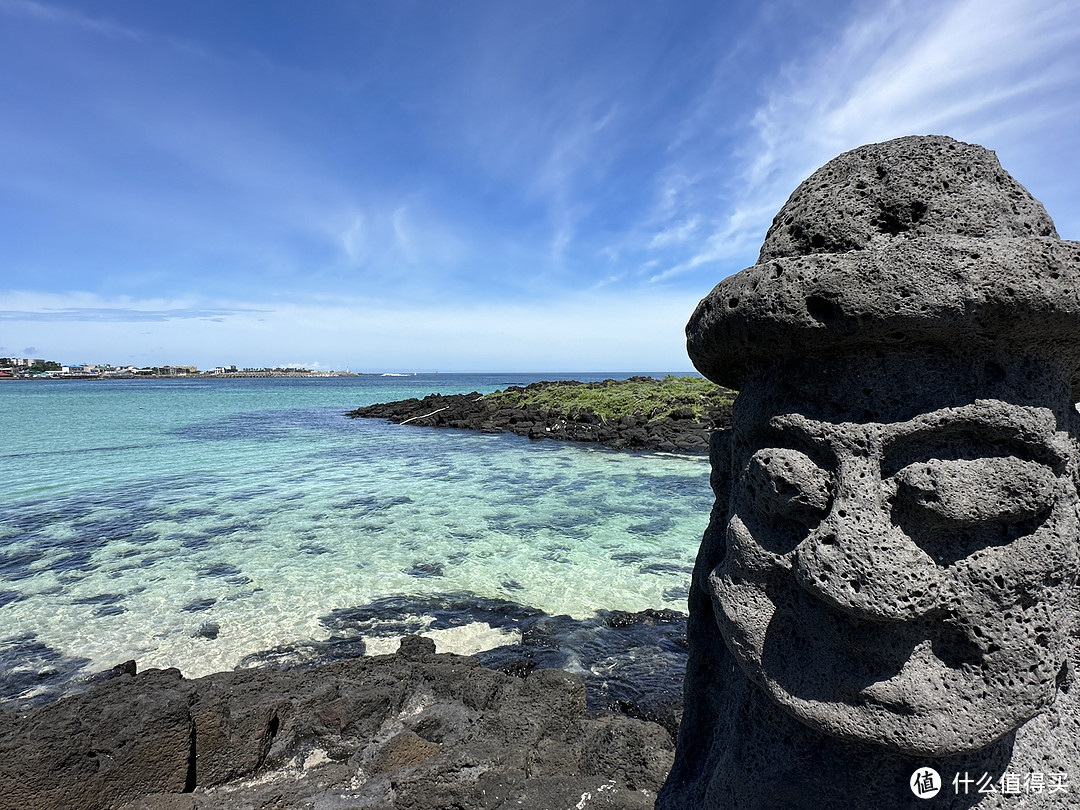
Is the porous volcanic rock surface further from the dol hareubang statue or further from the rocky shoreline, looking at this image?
the rocky shoreline

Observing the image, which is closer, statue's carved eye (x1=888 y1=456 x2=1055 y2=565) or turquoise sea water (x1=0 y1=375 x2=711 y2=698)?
statue's carved eye (x1=888 y1=456 x2=1055 y2=565)

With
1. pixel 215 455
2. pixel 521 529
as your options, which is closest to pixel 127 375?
pixel 215 455

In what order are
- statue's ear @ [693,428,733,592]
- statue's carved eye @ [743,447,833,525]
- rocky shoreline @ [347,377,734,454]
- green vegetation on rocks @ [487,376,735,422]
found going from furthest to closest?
1. green vegetation on rocks @ [487,376,735,422]
2. rocky shoreline @ [347,377,734,454]
3. statue's ear @ [693,428,733,592]
4. statue's carved eye @ [743,447,833,525]

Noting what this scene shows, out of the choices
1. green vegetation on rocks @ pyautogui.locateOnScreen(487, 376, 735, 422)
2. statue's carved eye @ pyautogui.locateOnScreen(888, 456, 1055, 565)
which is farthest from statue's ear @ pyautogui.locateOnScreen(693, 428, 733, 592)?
green vegetation on rocks @ pyautogui.locateOnScreen(487, 376, 735, 422)

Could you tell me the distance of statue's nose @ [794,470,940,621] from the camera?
1.37 m

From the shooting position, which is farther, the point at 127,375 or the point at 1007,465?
the point at 127,375

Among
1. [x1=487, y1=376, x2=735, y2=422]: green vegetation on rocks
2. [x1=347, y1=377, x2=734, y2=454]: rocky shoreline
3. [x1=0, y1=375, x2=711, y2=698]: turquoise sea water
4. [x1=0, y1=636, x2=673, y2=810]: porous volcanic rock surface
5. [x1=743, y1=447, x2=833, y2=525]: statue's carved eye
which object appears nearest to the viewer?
[x1=743, y1=447, x2=833, y2=525]: statue's carved eye

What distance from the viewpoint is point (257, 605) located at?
20.2ft

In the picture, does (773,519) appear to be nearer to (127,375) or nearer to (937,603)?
(937,603)

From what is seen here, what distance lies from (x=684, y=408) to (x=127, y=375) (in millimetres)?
190526

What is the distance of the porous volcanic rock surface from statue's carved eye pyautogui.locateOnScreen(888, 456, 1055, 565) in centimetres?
205

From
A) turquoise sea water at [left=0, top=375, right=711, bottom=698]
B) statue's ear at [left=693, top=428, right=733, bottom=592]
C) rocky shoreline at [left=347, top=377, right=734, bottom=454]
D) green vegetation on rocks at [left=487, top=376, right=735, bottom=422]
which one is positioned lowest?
turquoise sea water at [left=0, top=375, right=711, bottom=698]

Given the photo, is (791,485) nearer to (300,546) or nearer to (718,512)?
(718,512)

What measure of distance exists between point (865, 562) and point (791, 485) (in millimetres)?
245
